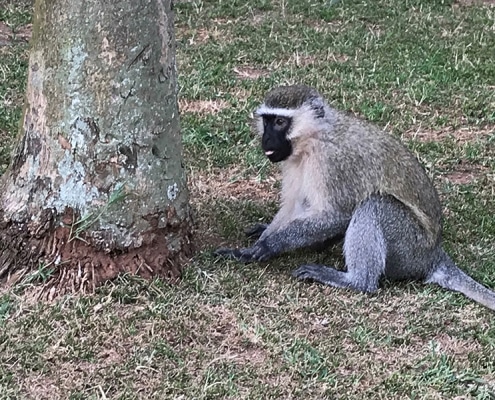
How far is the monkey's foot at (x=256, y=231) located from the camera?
18.9 ft

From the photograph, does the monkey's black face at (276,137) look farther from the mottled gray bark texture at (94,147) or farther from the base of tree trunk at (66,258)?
the base of tree trunk at (66,258)

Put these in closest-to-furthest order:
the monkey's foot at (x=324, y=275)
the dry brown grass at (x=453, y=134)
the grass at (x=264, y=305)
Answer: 1. the grass at (x=264, y=305)
2. the monkey's foot at (x=324, y=275)
3. the dry brown grass at (x=453, y=134)

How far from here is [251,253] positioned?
524 cm

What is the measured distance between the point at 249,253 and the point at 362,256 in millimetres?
626

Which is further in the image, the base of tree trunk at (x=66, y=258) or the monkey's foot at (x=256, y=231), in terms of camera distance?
the monkey's foot at (x=256, y=231)

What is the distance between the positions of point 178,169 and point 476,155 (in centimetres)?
306

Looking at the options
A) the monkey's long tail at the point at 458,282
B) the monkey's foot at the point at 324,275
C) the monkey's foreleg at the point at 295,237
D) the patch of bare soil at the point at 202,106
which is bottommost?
the monkey's long tail at the point at 458,282

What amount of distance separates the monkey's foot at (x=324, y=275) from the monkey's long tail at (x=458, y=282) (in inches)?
19.9

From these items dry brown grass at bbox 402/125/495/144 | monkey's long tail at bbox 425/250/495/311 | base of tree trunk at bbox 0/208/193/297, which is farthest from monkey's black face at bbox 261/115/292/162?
dry brown grass at bbox 402/125/495/144

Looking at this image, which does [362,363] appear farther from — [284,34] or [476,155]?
[284,34]

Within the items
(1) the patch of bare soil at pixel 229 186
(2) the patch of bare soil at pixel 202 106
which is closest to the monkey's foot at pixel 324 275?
(1) the patch of bare soil at pixel 229 186

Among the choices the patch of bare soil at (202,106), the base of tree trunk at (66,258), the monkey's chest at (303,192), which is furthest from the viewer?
the patch of bare soil at (202,106)

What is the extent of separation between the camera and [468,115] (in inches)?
312

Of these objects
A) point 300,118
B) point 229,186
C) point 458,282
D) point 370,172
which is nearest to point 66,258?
point 300,118
